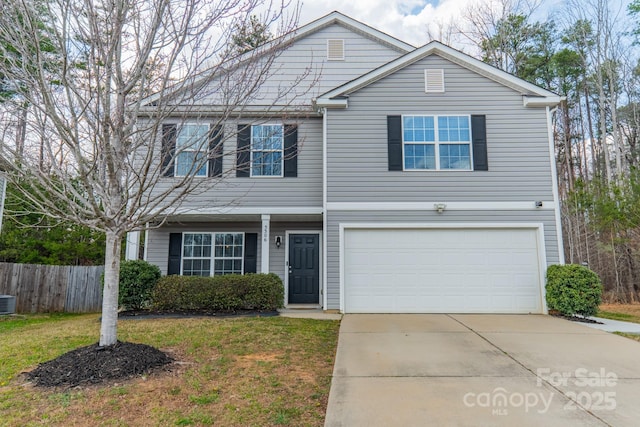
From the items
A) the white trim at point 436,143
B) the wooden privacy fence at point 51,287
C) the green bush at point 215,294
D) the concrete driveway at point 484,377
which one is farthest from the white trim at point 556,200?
the wooden privacy fence at point 51,287

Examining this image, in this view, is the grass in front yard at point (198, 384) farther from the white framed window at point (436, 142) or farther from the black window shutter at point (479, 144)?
the black window shutter at point (479, 144)

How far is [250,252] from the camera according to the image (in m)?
10.1

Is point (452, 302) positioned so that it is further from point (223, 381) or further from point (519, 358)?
point (223, 381)

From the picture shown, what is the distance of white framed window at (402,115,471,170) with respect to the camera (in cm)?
893

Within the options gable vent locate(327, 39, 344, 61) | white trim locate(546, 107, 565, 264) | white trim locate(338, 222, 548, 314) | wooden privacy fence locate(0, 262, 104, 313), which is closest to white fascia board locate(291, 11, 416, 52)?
gable vent locate(327, 39, 344, 61)

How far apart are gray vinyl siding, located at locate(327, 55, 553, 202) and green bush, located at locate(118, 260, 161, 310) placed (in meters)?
4.68

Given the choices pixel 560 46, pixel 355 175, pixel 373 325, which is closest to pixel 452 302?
pixel 373 325

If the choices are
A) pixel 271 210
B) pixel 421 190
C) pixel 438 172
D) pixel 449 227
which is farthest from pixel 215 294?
pixel 438 172

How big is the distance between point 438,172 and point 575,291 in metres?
3.83

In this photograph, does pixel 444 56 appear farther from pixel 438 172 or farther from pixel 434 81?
pixel 438 172

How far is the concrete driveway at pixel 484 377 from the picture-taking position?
3117 mm

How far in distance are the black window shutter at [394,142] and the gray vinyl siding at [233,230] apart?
2.72m

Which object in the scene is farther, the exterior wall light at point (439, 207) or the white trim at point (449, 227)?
the exterior wall light at point (439, 207)

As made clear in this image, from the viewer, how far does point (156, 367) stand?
14.0ft
